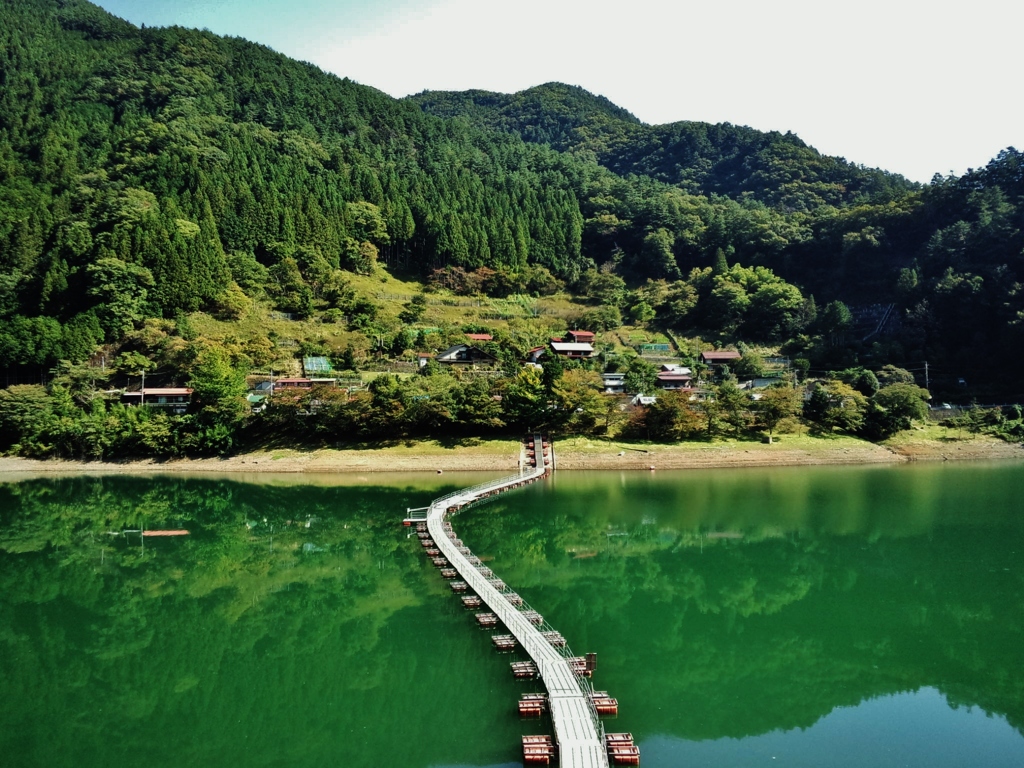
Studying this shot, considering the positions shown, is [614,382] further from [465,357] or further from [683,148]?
[683,148]

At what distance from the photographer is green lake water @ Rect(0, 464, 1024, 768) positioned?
1263 cm

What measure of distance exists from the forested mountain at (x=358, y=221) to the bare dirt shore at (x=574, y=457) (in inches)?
478

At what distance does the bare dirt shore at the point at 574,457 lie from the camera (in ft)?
132

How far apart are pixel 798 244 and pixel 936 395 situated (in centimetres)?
2799

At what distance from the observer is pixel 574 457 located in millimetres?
41500

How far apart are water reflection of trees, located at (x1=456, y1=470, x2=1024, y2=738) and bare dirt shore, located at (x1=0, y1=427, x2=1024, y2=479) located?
29.4 feet

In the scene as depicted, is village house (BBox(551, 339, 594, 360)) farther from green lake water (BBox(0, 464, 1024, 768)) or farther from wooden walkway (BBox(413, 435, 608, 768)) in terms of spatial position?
wooden walkway (BBox(413, 435, 608, 768))

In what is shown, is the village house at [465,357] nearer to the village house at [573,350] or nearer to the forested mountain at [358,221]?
the village house at [573,350]

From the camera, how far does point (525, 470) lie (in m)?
39.3

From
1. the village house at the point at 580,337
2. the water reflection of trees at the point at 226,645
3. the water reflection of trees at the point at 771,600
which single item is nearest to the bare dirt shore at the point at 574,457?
the water reflection of trees at the point at 771,600

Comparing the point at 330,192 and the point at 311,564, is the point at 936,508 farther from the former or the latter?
the point at 330,192

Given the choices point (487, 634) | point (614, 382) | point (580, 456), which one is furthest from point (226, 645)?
point (614, 382)

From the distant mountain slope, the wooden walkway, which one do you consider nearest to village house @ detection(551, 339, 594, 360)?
the wooden walkway

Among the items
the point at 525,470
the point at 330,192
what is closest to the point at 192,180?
the point at 330,192
